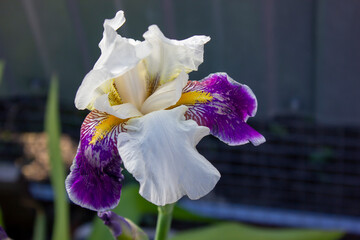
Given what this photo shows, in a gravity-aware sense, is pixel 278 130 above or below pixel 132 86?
below

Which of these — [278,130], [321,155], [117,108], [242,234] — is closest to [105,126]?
[117,108]

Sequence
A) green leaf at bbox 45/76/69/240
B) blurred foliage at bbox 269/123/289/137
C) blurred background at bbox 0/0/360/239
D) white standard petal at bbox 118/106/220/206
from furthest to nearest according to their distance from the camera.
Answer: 1. blurred foliage at bbox 269/123/289/137
2. blurred background at bbox 0/0/360/239
3. green leaf at bbox 45/76/69/240
4. white standard petal at bbox 118/106/220/206

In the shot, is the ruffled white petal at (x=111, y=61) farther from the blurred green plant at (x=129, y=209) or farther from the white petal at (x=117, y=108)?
the blurred green plant at (x=129, y=209)

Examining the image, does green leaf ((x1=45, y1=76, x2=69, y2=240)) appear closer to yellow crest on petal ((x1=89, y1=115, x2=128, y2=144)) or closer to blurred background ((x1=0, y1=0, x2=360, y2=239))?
blurred background ((x1=0, y1=0, x2=360, y2=239))

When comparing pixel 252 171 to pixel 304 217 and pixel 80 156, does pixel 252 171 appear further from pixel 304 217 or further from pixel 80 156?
pixel 80 156

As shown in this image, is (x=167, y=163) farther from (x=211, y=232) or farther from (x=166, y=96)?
(x=211, y=232)

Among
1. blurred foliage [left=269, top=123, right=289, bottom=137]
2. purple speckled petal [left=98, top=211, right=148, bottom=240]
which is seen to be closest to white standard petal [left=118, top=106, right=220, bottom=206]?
purple speckled petal [left=98, top=211, right=148, bottom=240]

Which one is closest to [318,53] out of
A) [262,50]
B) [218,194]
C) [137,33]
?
[262,50]
